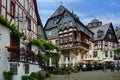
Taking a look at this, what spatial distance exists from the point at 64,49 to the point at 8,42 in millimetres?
41947

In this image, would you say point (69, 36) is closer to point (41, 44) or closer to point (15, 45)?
point (41, 44)

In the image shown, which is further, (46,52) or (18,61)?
(46,52)

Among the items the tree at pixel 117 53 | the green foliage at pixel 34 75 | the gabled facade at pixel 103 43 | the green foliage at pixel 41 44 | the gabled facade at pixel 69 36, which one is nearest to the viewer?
the green foliage at pixel 34 75

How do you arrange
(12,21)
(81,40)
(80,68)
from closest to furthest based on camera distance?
1. (12,21)
2. (80,68)
3. (81,40)

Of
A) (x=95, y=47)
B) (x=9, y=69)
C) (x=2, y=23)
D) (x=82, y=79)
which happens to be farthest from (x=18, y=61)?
(x=95, y=47)

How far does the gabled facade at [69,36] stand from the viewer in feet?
215

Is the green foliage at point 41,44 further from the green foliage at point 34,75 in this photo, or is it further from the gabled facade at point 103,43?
the gabled facade at point 103,43

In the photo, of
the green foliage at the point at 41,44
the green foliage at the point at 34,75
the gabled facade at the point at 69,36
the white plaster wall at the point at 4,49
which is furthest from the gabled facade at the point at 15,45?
the gabled facade at the point at 69,36

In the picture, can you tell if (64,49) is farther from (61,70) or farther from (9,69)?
(9,69)

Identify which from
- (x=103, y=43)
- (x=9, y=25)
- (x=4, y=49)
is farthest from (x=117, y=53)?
(x=4, y=49)

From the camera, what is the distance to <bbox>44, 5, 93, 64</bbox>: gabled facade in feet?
215

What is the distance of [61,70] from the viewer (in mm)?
42562

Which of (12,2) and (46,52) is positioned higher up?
(12,2)

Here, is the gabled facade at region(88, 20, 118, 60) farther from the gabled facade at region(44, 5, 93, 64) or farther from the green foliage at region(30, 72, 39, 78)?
the green foliage at region(30, 72, 39, 78)
